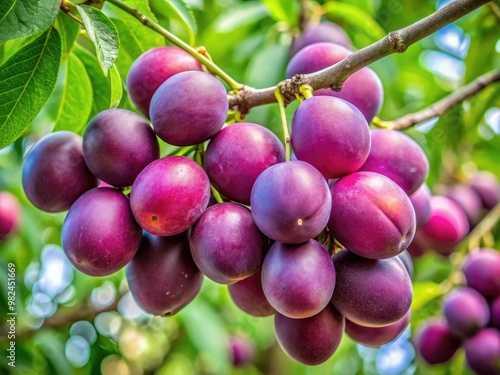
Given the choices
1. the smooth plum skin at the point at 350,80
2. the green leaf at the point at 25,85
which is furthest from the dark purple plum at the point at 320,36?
the green leaf at the point at 25,85

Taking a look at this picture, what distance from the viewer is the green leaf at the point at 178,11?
4.15 ft

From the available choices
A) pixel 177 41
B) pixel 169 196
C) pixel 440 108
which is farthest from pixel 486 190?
pixel 169 196

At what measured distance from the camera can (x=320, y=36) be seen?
1.72 meters

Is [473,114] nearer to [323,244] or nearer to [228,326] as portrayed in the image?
[323,244]

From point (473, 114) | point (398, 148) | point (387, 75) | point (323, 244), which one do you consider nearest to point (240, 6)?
point (387, 75)

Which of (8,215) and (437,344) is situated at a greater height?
(8,215)

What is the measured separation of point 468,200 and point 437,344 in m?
0.59

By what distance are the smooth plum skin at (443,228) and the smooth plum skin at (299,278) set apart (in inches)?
40.9

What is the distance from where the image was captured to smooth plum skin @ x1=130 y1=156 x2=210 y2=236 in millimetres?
918

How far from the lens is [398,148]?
3.63ft

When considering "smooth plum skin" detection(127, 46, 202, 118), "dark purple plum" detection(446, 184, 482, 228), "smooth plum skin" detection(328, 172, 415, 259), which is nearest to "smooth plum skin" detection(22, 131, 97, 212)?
"smooth plum skin" detection(127, 46, 202, 118)

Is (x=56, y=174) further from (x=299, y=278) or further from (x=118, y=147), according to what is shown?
(x=299, y=278)

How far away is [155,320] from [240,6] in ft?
5.86

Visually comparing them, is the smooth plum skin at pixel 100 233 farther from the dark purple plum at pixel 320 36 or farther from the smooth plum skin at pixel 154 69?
the dark purple plum at pixel 320 36
